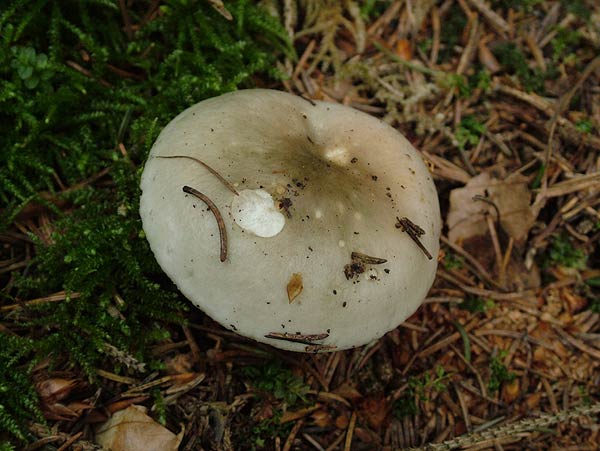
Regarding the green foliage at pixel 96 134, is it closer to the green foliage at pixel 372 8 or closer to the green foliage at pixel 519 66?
the green foliage at pixel 372 8

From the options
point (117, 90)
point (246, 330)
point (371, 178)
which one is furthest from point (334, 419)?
point (117, 90)

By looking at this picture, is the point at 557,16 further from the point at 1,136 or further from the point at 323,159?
the point at 1,136

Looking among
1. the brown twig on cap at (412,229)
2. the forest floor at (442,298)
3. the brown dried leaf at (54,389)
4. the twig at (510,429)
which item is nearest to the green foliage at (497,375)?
the forest floor at (442,298)

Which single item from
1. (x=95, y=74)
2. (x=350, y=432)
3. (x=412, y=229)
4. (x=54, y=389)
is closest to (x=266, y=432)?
(x=350, y=432)

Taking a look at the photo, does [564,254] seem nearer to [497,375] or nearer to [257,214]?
[497,375]

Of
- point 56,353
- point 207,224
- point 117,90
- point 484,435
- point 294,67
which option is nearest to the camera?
point 207,224

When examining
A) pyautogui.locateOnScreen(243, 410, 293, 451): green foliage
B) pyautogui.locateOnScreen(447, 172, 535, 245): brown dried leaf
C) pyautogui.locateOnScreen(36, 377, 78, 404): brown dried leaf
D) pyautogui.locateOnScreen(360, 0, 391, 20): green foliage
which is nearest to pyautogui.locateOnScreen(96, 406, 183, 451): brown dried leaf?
pyautogui.locateOnScreen(36, 377, 78, 404): brown dried leaf
